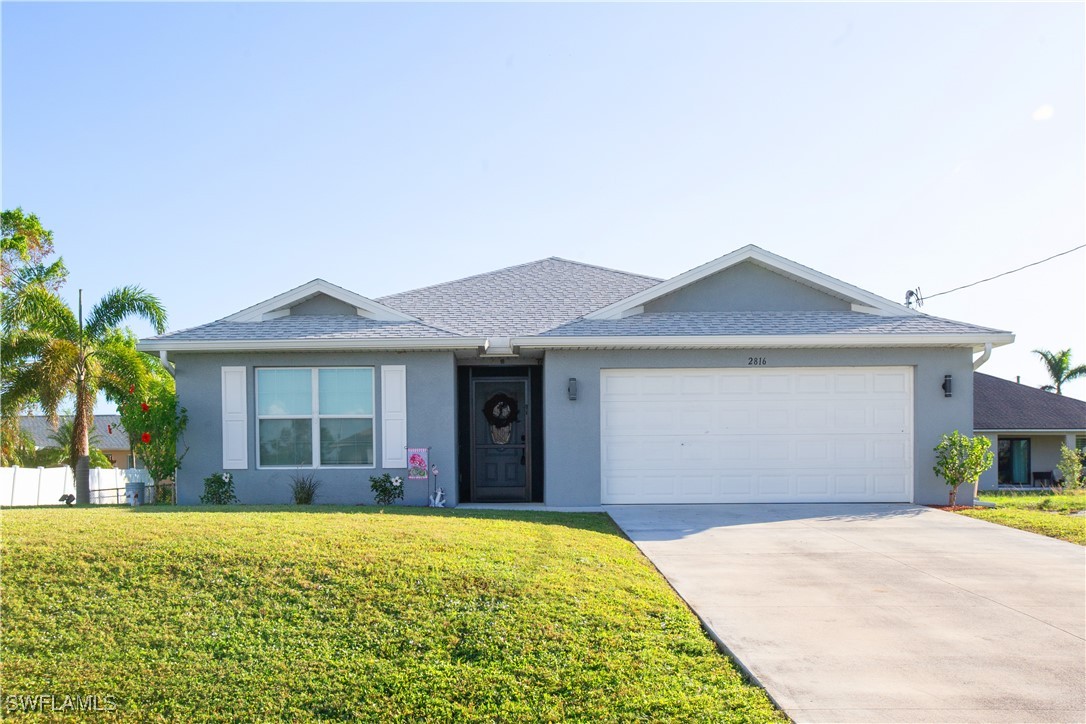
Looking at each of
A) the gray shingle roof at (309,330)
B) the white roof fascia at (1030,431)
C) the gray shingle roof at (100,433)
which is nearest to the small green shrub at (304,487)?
the gray shingle roof at (309,330)

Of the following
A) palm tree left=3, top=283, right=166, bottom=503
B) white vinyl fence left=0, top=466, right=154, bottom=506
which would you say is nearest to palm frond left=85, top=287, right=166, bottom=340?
palm tree left=3, top=283, right=166, bottom=503

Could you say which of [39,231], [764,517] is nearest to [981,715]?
[764,517]

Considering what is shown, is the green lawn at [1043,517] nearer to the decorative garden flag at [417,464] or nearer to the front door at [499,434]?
the front door at [499,434]

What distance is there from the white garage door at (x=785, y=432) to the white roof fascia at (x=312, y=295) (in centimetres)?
383

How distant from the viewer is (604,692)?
14.9 ft

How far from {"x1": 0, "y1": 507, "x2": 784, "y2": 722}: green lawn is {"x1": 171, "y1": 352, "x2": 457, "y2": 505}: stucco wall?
477cm

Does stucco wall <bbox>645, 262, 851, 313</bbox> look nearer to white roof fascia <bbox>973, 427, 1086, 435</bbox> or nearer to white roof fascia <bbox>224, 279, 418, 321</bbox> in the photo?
white roof fascia <bbox>224, 279, 418, 321</bbox>

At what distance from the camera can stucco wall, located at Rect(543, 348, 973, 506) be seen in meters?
12.5

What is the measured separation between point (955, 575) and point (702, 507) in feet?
16.0

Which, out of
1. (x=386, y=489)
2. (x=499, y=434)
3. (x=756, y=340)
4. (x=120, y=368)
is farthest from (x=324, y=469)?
(x=120, y=368)

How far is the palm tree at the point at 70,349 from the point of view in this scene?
20406 mm

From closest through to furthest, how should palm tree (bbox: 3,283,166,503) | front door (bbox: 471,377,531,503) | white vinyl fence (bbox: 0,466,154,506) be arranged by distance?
front door (bbox: 471,377,531,503) < white vinyl fence (bbox: 0,466,154,506) < palm tree (bbox: 3,283,166,503)

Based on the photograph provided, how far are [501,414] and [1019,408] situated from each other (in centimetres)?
2141

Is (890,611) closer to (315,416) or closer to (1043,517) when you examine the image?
(1043,517)
